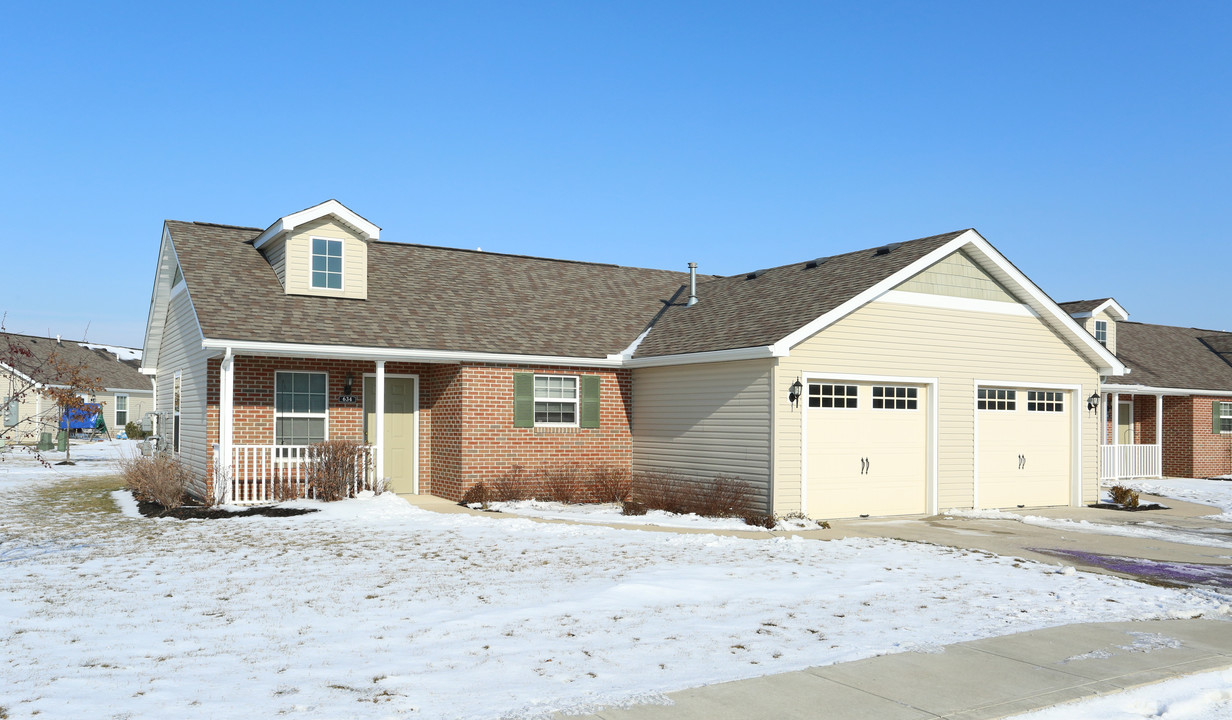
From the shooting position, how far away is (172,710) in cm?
543

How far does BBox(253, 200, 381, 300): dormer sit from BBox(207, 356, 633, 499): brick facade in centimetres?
155

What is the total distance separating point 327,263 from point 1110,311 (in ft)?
70.9

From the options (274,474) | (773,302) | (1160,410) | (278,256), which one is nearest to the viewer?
(274,474)

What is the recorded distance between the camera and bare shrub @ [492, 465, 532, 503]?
17241 mm

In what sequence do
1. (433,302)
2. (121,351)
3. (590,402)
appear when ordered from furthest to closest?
(121,351), (433,302), (590,402)

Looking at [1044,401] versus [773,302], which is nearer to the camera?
[773,302]

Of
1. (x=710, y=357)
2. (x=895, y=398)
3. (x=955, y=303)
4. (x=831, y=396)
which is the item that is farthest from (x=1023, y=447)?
(x=710, y=357)

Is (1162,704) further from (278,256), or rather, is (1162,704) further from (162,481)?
(278,256)

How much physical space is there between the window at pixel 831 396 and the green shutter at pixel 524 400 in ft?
17.5

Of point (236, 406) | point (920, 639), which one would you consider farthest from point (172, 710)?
point (236, 406)

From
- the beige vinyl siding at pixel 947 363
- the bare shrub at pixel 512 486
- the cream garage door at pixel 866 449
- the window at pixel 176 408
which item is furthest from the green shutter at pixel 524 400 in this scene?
the window at pixel 176 408

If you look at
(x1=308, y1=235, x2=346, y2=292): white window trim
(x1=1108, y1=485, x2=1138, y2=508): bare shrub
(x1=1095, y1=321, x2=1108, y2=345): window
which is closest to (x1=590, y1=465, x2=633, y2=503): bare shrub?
(x1=308, y1=235, x2=346, y2=292): white window trim

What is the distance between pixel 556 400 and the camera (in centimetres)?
1844

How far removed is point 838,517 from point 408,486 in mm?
8335
